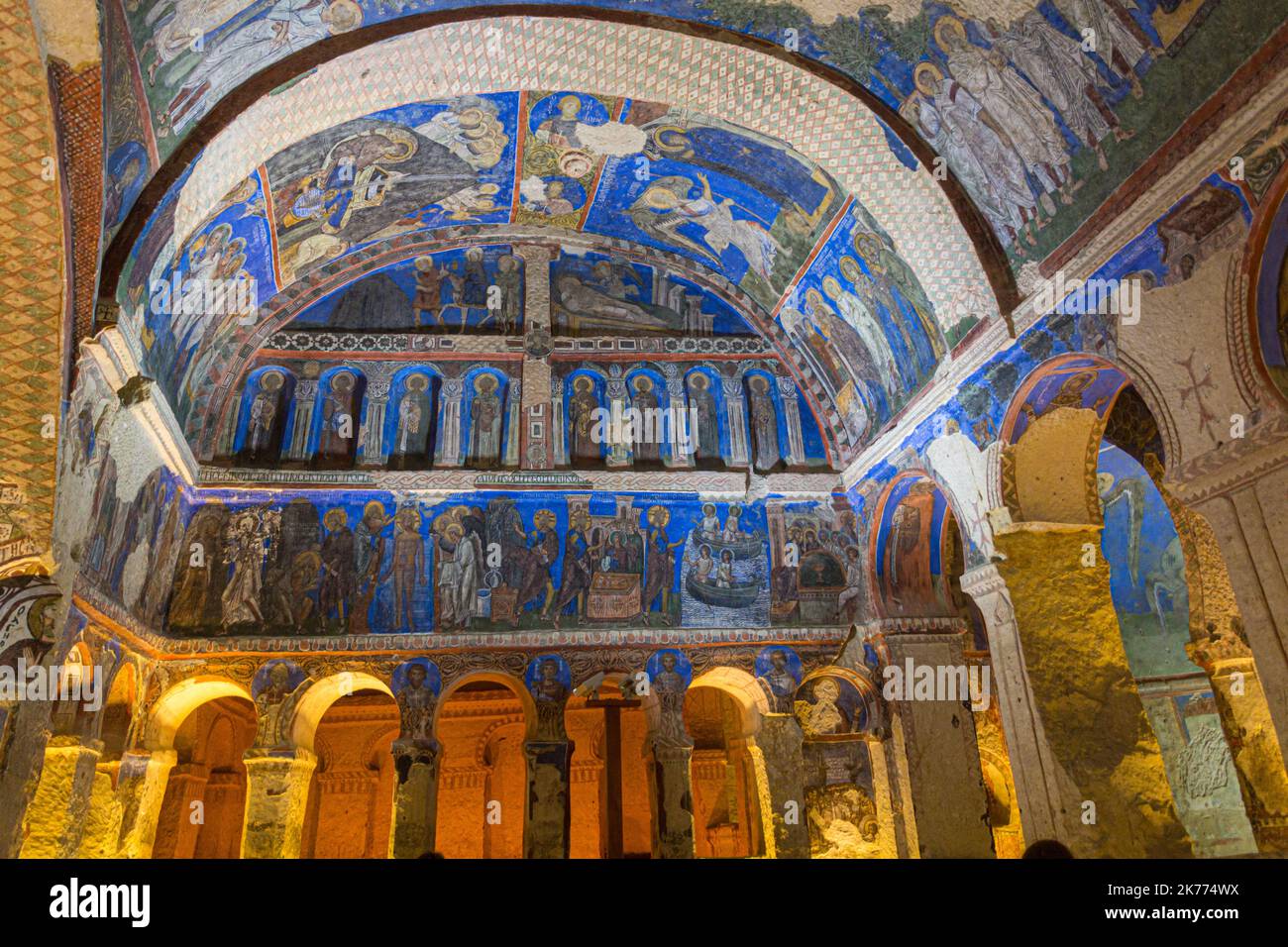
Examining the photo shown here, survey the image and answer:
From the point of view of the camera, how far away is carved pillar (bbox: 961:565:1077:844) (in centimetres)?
672

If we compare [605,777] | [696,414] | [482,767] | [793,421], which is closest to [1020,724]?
[793,421]

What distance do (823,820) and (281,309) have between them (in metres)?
8.62

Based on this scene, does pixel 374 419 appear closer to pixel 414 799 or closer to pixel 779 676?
pixel 414 799

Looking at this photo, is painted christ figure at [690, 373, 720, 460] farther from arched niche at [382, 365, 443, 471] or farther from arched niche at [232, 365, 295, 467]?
arched niche at [232, 365, 295, 467]

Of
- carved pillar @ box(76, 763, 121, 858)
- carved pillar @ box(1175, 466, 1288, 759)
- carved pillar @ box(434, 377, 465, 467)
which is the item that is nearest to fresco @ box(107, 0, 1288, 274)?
carved pillar @ box(1175, 466, 1288, 759)

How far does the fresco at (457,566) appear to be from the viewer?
9555mm

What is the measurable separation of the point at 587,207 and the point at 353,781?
31.5ft

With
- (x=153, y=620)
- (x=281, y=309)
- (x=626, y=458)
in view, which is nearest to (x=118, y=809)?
(x=153, y=620)

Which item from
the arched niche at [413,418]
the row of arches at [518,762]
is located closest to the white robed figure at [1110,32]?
the row of arches at [518,762]

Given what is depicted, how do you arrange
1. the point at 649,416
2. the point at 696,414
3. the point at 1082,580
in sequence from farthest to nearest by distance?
1. the point at 696,414
2. the point at 649,416
3. the point at 1082,580

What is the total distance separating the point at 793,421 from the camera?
10922 millimetres

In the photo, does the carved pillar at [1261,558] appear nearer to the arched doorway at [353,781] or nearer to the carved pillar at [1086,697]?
the carved pillar at [1086,697]

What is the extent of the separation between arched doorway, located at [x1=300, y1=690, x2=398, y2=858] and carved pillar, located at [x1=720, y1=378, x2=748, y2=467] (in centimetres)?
676

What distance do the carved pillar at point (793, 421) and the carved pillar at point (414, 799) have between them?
538cm
